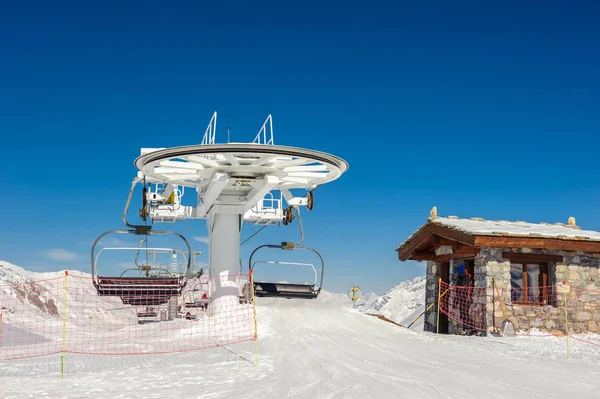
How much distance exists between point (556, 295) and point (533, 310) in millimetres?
994

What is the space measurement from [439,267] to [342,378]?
10.5 m

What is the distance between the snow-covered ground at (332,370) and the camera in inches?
323

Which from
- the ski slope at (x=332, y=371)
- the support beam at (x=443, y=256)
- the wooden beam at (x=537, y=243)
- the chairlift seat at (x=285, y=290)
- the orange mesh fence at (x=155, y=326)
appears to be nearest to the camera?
the ski slope at (x=332, y=371)

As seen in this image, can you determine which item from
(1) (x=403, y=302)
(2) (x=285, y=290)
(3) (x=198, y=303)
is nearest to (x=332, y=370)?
(2) (x=285, y=290)

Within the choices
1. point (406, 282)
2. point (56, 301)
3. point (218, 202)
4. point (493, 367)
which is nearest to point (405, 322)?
point (406, 282)

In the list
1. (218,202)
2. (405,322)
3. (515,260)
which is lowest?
(405,322)

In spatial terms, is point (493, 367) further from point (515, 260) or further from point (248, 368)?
point (515, 260)

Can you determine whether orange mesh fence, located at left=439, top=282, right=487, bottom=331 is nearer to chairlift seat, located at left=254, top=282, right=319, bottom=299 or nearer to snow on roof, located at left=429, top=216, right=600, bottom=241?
snow on roof, located at left=429, top=216, right=600, bottom=241

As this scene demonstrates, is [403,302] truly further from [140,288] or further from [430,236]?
[140,288]

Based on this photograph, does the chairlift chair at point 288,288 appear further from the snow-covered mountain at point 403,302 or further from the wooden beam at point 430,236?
the snow-covered mountain at point 403,302

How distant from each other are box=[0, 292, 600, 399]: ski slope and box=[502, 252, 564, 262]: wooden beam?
7.23 ft

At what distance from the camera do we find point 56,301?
36.8m

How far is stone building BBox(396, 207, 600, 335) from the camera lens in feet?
51.3

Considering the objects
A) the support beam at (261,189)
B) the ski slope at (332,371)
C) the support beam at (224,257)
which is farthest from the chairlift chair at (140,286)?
the ski slope at (332,371)
